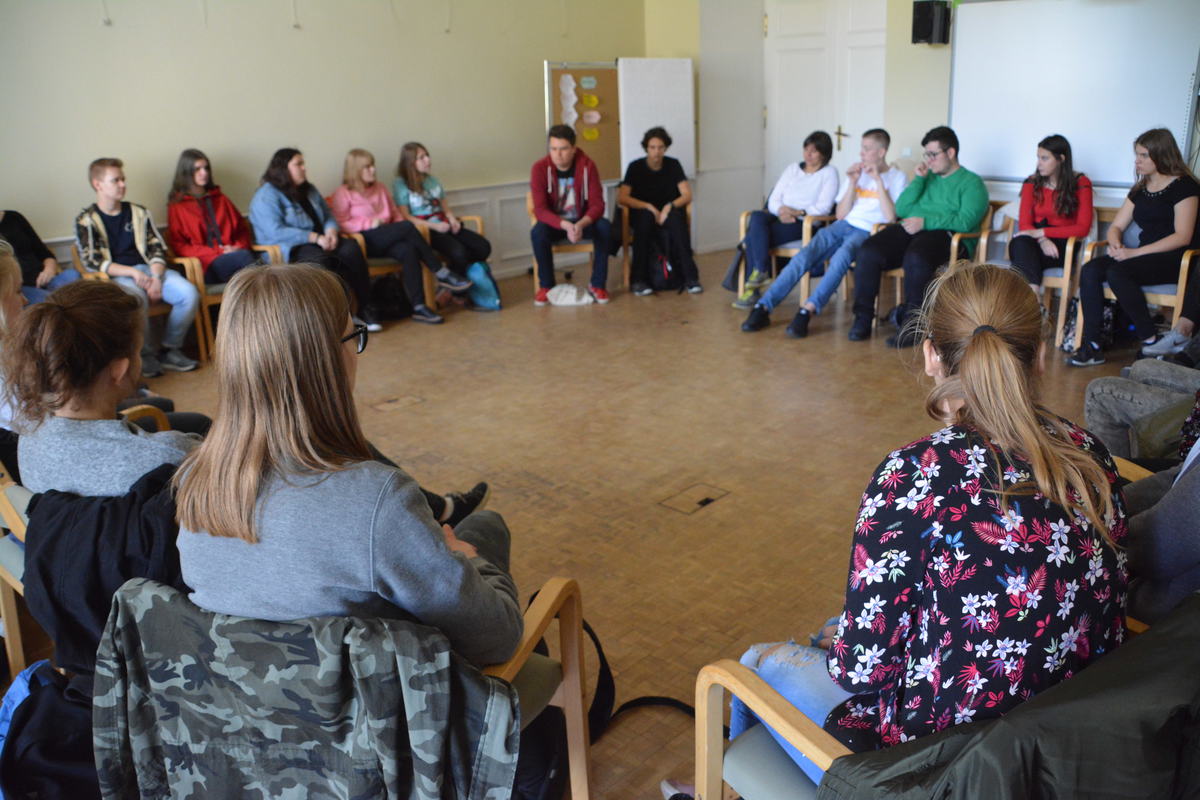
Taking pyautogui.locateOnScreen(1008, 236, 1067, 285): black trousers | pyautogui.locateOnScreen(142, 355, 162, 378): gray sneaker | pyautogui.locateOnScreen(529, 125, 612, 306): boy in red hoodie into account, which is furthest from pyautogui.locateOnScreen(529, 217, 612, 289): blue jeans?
pyautogui.locateOnScreen(1008, 236, 1067, 285): black trousers

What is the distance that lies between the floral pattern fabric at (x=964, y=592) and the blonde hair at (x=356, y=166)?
5600mm

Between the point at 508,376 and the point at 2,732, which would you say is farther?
the point at 508,376

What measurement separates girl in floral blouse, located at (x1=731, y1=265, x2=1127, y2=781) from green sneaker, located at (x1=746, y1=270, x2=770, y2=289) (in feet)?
16.1

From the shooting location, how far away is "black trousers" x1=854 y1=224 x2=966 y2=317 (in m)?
5.49

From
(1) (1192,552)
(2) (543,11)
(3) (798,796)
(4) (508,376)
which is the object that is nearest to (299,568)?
(3) (798,796)

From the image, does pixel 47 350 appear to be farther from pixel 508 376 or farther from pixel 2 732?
pixel 508 376

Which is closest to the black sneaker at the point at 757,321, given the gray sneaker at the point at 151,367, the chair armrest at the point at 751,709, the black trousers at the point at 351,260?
the black trousers at the point at 351,260

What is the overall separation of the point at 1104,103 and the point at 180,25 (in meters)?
5.49

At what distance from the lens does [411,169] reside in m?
6.69

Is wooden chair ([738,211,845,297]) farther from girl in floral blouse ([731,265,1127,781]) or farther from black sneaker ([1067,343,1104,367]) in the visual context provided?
girl in floral blouse ([731,265,1127,781])

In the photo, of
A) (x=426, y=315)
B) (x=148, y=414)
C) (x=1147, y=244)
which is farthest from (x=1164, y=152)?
(x=148, y=414)

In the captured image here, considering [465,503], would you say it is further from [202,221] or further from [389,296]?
[389,296]

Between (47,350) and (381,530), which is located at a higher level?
(47,350)

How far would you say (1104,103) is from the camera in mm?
5691
